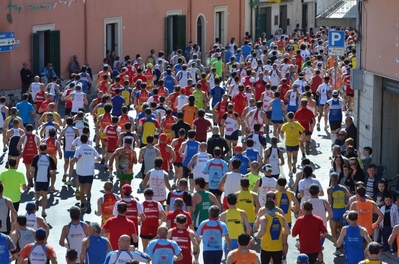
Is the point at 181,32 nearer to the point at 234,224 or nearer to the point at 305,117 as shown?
the point at 305,117

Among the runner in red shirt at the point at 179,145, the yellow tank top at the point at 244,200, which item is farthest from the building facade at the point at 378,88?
the yellow tank top at the point at 244,200

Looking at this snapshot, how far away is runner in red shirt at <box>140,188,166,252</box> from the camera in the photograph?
50.8ft

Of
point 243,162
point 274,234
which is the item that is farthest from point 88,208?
point 274,234

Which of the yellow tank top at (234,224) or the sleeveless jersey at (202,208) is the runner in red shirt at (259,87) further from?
the yellow tank top at (234,224)

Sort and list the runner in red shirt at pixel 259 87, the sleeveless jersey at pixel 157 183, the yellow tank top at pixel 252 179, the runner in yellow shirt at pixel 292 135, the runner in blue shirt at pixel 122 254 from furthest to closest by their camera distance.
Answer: the runner in red shirt at pixel 259 87
the runner in yellow shirt at pixel 292 135
the sleeveless jersey at pixel 157 183
the yellow tank top at pixel 252 179
the runner in blue shirt at pixel 122 254

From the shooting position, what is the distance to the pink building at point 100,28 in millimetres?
33000

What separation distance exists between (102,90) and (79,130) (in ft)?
19.9

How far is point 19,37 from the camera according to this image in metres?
32.8

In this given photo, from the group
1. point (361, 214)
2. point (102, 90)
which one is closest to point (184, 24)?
point (102, 90)

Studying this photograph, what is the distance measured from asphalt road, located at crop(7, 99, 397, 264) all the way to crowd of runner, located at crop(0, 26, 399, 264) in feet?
0.68

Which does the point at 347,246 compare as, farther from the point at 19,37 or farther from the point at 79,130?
the point at 19,37

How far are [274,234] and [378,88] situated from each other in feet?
24.1

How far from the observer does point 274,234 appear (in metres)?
14.8

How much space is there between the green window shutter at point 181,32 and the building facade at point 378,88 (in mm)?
21058
